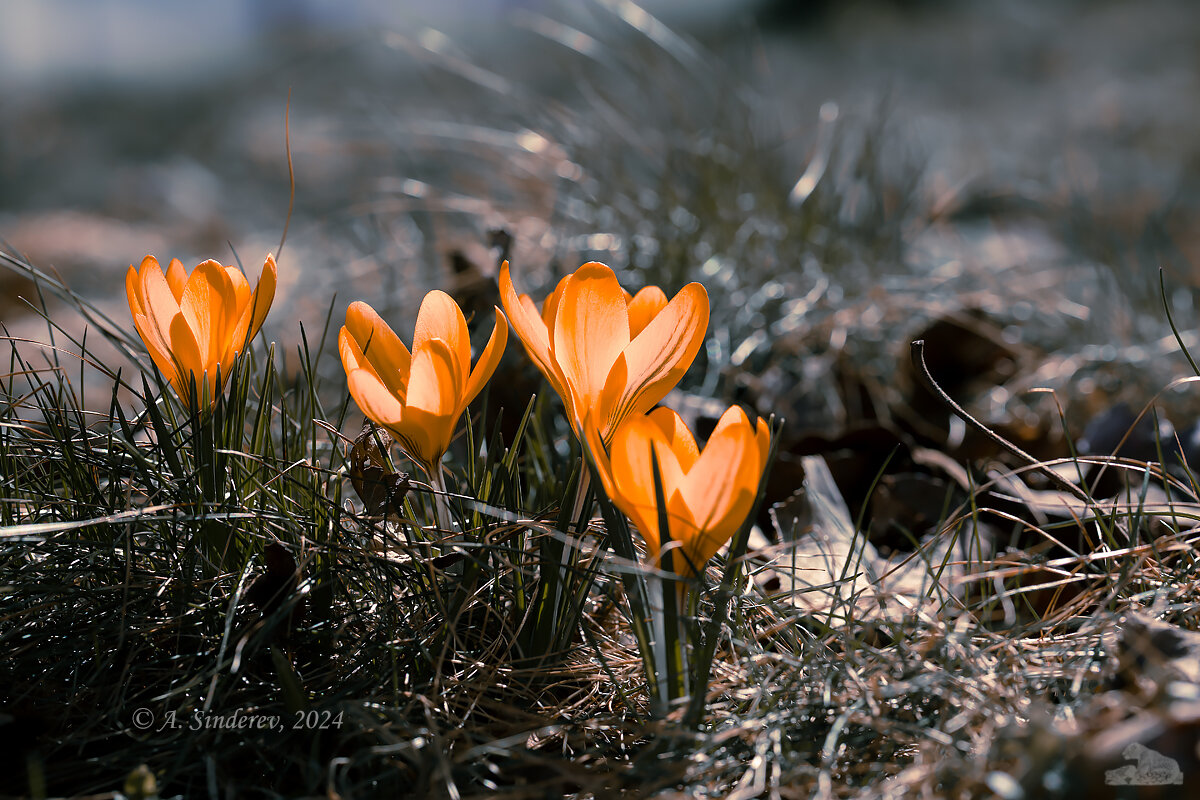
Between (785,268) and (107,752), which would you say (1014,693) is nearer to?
(107,752)

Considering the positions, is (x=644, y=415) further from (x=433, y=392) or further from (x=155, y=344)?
(x=155, y=344)

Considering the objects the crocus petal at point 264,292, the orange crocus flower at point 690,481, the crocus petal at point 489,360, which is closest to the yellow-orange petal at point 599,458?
the orange crocus flower at point 690,481

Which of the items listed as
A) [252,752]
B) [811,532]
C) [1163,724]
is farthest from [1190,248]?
[252,752]

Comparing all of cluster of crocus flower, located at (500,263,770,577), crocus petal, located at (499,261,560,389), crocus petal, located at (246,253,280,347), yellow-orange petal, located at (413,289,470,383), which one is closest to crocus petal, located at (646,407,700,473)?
cluster of crocus flower, located at (500,263,770,577)

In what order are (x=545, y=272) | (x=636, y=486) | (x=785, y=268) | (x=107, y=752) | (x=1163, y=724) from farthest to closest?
(x=785, y=268), (x=545, y=272), (x=107, y=752), (x=636, y=486), (x=1163, y=724)

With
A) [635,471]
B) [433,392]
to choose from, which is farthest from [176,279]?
[635,471]

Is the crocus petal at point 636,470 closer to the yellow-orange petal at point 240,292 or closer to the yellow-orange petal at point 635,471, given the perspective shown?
the yellow-orange petal at point 635,471

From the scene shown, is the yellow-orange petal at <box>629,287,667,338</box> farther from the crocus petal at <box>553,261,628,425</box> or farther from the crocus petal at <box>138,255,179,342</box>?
the crocus petal at <box>138,255,179,342</box>
